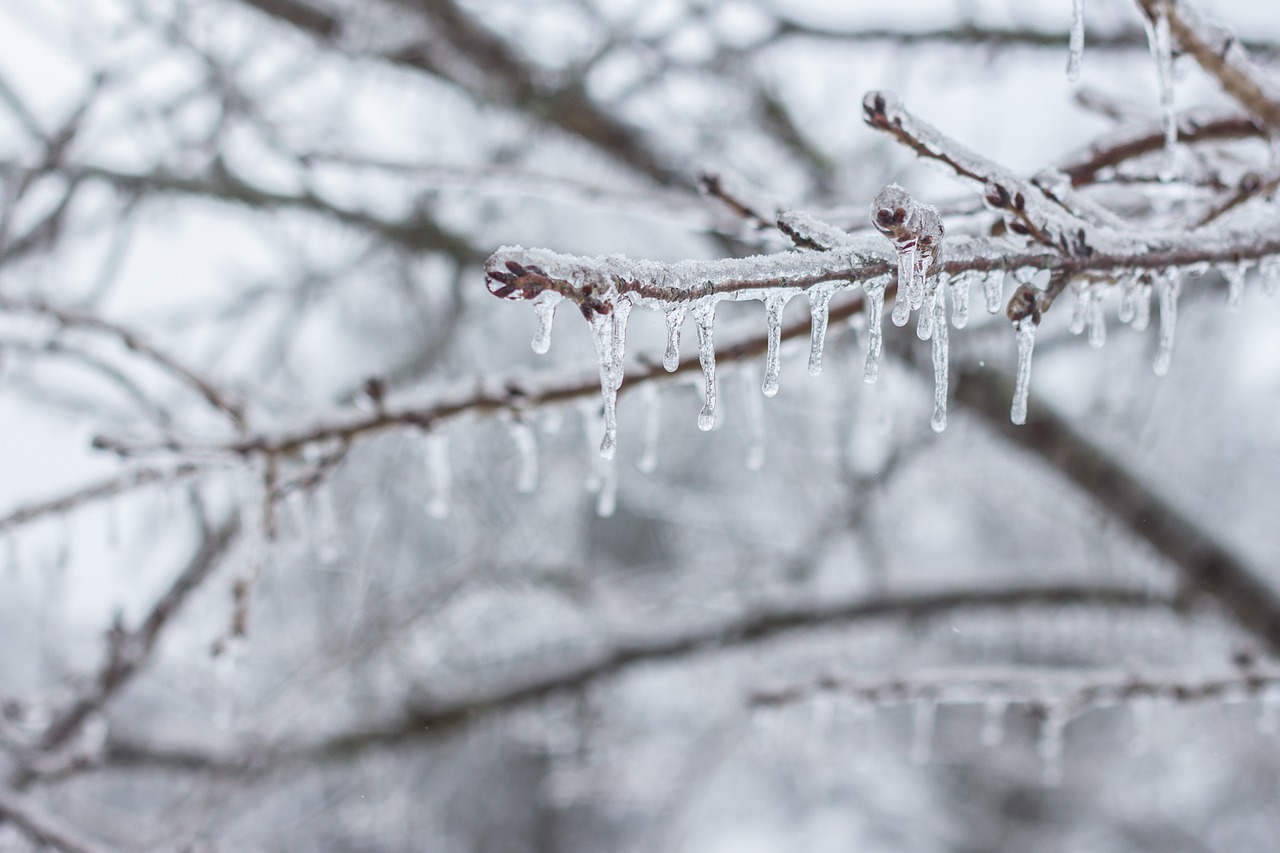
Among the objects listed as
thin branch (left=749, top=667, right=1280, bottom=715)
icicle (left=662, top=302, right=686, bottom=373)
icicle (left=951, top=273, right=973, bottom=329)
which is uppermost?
icicle (left=951, top=273, right=973, bottom=329)

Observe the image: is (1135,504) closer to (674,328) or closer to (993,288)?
(993,288)

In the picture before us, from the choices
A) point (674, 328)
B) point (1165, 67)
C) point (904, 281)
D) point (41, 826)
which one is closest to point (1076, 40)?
point (1165, 67)

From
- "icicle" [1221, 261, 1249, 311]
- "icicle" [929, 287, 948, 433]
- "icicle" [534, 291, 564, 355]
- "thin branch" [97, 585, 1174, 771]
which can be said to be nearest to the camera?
"icicle" [534, 291, 564, 355]

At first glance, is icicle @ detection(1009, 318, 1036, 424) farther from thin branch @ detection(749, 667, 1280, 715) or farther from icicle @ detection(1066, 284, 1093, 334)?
thin branch @ detection(749, 667, 1280, 715)

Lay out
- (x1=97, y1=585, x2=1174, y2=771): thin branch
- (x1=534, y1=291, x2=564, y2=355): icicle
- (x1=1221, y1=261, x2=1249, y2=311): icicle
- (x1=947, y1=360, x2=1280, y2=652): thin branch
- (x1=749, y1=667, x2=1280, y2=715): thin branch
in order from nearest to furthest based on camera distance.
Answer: (x1=534, y1=291, x2=564, y2=355): icicle < (x1=1221, y1=261, x2=1249, y2=311): icicle < (x1=749, y1=667, x2=1280, y2=715): thin branch < (x1=947, y1=360, x2=1280, y2=652): thin branch < (x1=97, y1=585, x2=1174, y2=771): thin branch

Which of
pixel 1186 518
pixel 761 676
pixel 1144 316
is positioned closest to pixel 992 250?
pixel 1144 316

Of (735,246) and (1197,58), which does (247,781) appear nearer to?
(735,246)

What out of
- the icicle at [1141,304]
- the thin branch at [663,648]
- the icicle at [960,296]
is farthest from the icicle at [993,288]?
the thin branch at [663,648]

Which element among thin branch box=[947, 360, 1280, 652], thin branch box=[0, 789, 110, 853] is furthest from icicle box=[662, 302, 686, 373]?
thin branch box=[947, 360, 1280, 652]
